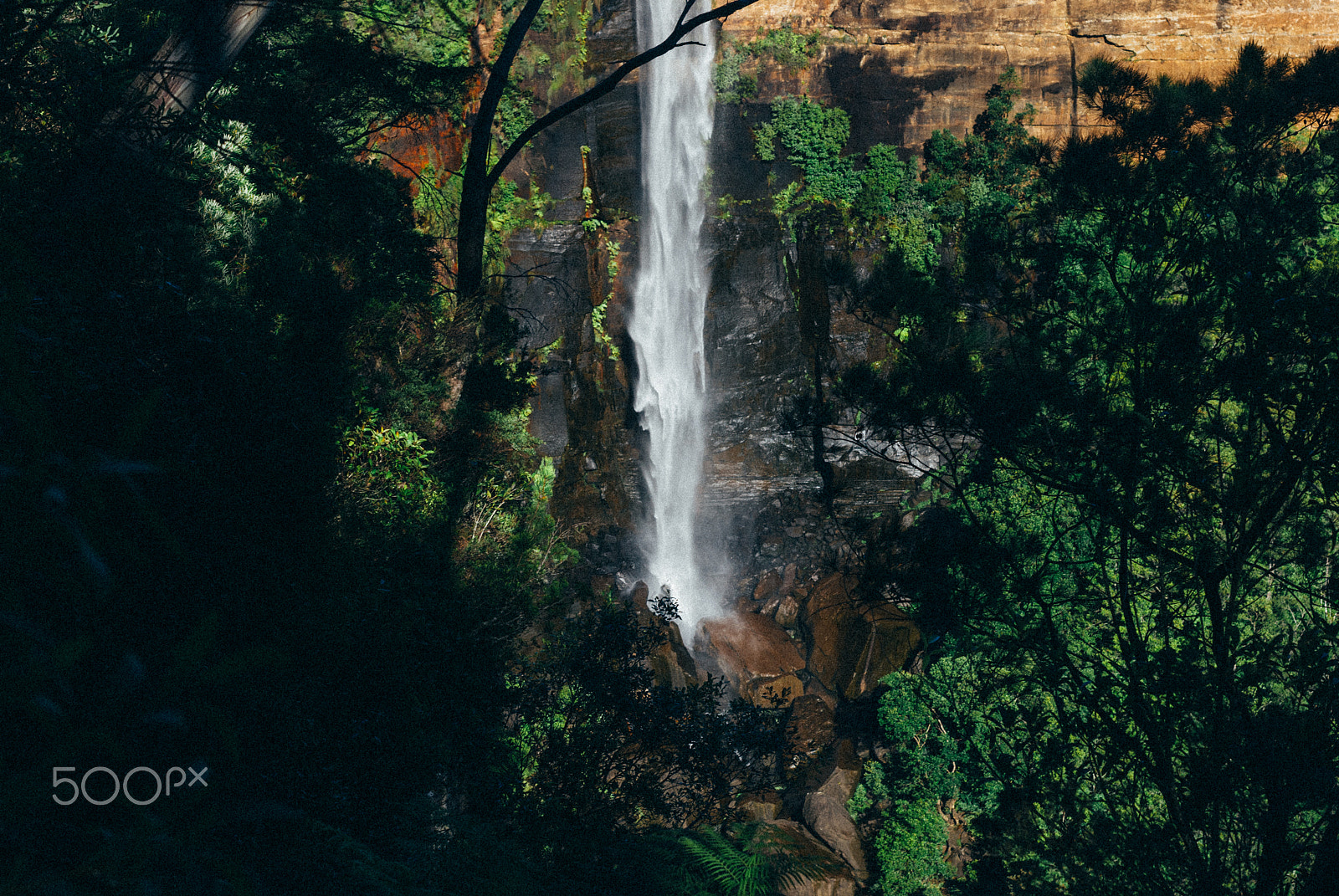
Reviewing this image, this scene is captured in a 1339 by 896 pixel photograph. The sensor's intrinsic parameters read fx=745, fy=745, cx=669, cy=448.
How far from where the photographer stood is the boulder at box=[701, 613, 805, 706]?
12.9 metres

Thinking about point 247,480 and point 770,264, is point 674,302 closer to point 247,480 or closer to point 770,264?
point 770,264

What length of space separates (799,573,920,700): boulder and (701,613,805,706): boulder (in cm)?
45

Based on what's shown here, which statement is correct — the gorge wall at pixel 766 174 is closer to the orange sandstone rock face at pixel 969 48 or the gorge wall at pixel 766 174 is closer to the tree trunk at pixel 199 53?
the orange sandstone rock face at pixel 969 48

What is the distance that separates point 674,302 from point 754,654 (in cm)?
712

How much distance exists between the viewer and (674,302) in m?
15.3

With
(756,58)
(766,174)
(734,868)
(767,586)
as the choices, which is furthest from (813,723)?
(756,58)

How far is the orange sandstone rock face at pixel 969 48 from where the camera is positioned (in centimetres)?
1506

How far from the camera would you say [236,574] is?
129 inches

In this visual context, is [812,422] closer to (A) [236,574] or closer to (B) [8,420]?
(A) [236,574]

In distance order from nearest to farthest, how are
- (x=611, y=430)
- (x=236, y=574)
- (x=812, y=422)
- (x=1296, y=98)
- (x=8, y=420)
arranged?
(x=8, y=420) < (x=236, y=574) < (x=1296, y=98) < (x=812, y=422) < (x=611, y=430)

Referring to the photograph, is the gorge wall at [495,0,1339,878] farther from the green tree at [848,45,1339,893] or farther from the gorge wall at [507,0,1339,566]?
the green tree at [848,45,1339,893]

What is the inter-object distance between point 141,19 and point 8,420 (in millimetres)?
6966

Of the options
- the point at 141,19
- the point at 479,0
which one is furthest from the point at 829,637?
the point at 479,0

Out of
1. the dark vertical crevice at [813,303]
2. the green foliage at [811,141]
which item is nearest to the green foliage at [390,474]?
the dark vertical crevice at [813,303]
